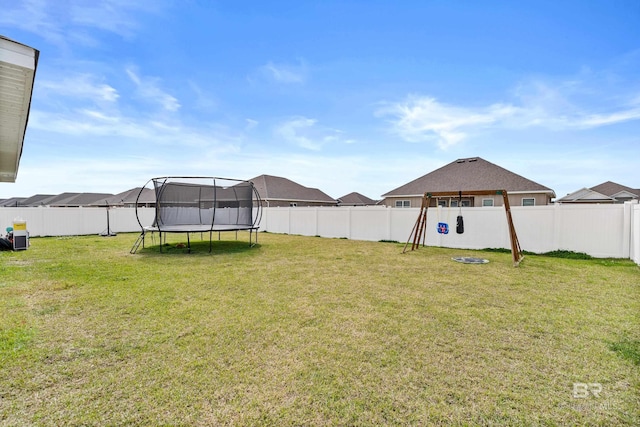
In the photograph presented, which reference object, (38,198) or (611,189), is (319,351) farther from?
(38,198)

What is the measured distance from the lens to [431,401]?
1.70 m

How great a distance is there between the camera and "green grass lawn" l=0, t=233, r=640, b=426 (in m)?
1.62

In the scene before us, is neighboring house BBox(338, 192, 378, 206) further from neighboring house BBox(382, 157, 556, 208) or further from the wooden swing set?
the wooden swing set

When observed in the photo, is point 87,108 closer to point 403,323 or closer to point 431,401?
point 403,323

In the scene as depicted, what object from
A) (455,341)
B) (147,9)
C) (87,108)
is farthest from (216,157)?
(455,341)

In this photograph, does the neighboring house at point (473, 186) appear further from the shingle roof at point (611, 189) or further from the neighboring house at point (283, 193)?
the shingle roof at point (611, 189)

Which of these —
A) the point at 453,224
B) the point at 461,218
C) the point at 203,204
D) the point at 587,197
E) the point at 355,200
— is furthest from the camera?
the point at 355,200

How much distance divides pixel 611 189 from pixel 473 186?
26.4 meters

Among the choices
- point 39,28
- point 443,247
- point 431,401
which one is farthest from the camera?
point 443,247

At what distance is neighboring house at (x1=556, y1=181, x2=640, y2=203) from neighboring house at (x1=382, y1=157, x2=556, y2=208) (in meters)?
13.4

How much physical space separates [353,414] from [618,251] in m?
8.77

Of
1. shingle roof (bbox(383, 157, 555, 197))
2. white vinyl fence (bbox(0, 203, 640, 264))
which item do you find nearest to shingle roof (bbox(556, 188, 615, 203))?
shingle roof (bbox(383, 157, 555, 197))

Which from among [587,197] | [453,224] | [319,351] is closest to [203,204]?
[453,224]

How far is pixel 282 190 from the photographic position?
988 inches
